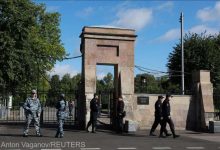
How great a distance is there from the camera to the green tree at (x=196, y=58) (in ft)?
141

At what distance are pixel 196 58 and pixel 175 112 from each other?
2163 centimetres

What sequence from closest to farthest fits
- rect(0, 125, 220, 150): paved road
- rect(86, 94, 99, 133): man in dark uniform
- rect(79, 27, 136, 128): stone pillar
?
1. rect(0, 125, 220, 150): paved road
2. rect(86, 94, 99, 133): man in dark uniform
3. rect(79, 27, 136, 128): stone pillar

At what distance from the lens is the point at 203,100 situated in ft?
76.9

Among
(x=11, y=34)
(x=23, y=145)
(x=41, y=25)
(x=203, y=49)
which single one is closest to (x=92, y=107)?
(x=23, y=145)

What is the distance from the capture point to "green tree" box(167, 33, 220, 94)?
141ft

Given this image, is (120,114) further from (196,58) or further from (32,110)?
(196,58)

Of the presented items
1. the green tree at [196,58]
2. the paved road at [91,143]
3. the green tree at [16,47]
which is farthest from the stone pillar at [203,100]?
the green tree at [196,58]

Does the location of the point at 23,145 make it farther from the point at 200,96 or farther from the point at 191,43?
the point at 191,43

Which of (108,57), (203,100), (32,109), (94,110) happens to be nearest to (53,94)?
(108,57)

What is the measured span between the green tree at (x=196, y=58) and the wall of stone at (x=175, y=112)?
59.5ft

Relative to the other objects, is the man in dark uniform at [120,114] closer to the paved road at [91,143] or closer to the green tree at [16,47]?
the paved road at [91,143]

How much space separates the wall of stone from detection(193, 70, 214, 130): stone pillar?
405 millimetres

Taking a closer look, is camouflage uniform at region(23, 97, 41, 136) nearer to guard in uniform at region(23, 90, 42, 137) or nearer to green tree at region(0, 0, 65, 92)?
guard in uniform at region(23, 90, 42, 137)

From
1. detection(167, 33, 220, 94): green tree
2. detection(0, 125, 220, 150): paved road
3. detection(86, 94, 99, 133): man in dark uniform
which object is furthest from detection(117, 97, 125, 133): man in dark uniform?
detection(167, 33, 220, 94): green tree
